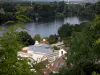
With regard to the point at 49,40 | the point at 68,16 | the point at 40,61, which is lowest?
the point at 68,16

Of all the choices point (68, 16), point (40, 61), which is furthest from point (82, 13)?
point (40, 61)

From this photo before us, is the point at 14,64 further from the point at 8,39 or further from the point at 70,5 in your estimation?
the point at 70,5

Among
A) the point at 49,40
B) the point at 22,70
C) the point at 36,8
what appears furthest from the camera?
the point at 36,8

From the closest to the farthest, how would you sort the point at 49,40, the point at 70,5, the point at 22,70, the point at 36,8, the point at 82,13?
the point at 22,70, the point at 49,40, the point at 36,8, the point at 82,13, the point at 70,5

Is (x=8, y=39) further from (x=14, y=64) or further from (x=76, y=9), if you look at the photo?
(x=76, y=9)

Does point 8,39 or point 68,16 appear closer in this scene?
point 8,39

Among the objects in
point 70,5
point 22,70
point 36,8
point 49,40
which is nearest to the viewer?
point 22,70

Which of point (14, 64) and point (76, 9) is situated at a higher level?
point (14, 64)

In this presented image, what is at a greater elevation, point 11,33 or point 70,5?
point 11,33

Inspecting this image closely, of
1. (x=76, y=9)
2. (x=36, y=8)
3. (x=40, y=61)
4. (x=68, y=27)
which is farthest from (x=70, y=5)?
(x=40, y=61)
